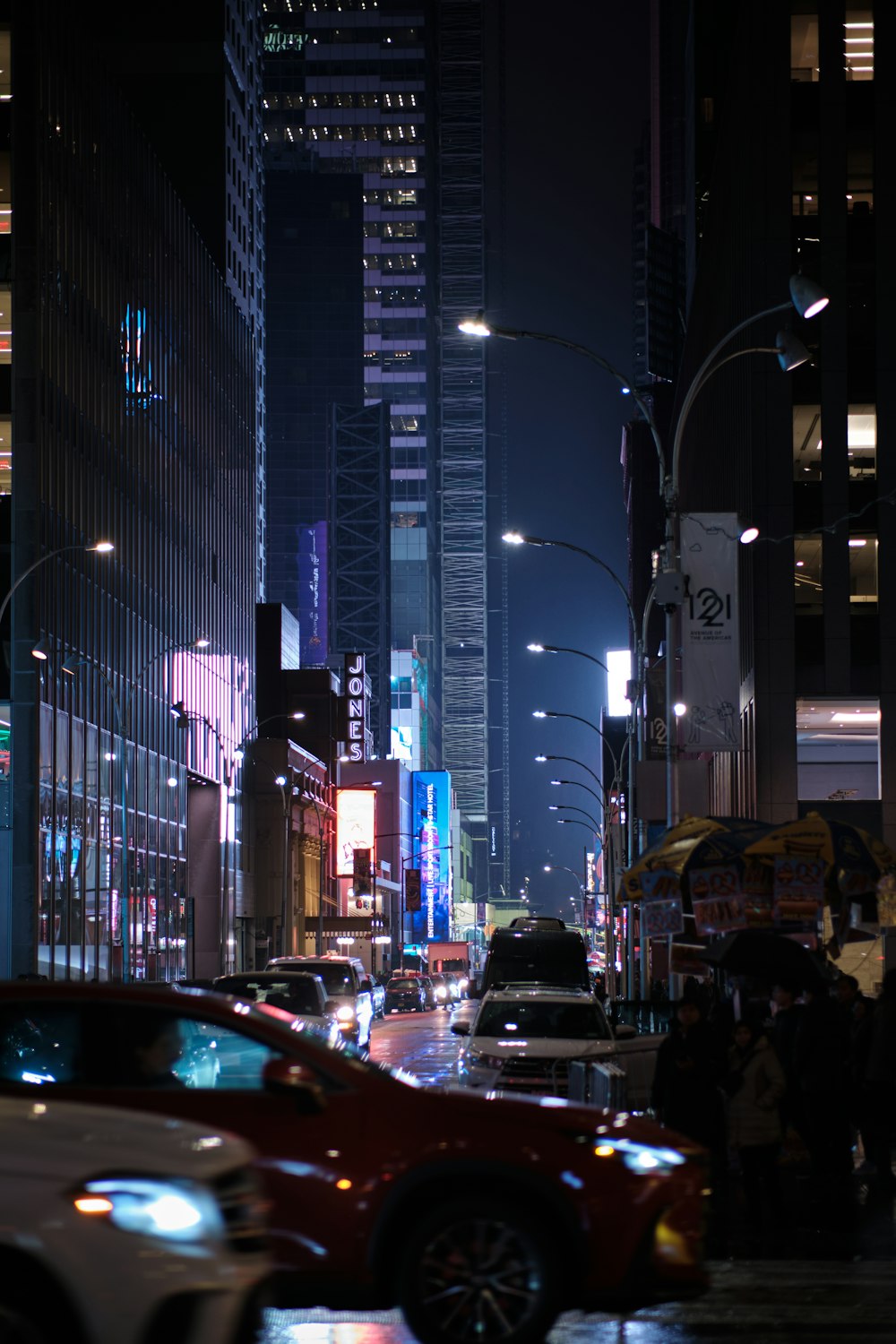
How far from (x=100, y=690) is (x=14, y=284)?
13.1m

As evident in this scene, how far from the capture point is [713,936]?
23516mm

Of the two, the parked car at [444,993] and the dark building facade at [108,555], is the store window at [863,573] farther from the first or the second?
the parked car at [444,993]

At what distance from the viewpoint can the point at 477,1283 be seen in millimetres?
8953

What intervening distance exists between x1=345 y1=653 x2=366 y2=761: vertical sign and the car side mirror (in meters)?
116

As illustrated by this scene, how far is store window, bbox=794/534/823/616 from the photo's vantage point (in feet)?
157

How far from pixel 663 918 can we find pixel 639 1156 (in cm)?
1282

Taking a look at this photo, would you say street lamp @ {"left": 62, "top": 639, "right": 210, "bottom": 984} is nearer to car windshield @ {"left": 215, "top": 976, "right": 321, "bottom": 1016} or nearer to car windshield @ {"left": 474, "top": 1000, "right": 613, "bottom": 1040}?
car windshield @ {"left": 215, "top": 976, "right": 321, "bottom": 1016}

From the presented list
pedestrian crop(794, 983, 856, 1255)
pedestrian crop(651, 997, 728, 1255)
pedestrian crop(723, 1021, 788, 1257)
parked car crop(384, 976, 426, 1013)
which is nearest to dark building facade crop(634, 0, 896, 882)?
pedestrian crop(794, 983, 856, 1255)

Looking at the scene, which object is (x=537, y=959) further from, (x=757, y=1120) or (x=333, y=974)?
(x=757, y=1120)

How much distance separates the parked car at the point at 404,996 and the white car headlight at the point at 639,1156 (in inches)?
2710

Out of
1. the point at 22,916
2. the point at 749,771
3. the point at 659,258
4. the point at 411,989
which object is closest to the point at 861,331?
the point at 749,771

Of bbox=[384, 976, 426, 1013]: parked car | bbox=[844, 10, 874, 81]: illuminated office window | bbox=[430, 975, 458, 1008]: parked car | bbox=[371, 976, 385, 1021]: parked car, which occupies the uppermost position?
bbox=[844, 10, 874, 81]: illuminated office window

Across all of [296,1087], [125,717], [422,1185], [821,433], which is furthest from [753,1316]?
[125,717]

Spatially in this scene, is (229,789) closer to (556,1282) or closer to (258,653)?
(258,653)
